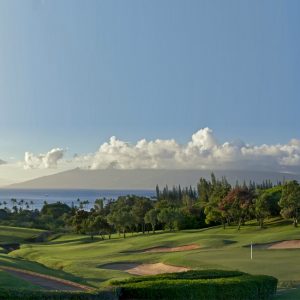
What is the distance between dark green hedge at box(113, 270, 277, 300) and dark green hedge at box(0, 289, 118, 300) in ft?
6.95

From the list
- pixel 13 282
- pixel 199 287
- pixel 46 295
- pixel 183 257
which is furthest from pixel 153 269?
pixel 46 295

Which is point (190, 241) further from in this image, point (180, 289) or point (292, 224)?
point (180, 289)

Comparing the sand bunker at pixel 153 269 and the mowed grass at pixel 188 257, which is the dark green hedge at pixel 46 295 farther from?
the sand bunker at pixel 153 269

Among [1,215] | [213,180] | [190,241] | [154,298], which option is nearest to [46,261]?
[190,241]

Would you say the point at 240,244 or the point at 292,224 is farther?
the point at 292,224

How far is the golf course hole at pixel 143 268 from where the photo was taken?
39.6 m

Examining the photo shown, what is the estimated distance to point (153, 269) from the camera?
1651 inches

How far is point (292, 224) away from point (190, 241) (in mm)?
24790

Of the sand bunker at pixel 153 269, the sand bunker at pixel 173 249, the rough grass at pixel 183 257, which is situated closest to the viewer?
the rough grass at pixel 183 257

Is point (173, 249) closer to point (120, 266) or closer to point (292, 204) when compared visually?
point (120, 266)

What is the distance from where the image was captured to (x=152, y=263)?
44875 mm

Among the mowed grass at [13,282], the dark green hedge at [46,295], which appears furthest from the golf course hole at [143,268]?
the dark green hedge at [46,295]

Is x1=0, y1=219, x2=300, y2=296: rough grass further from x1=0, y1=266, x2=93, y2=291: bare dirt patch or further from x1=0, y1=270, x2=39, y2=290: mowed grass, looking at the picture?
x1=0, y1=270, x2=39, y2=290: mowed grass

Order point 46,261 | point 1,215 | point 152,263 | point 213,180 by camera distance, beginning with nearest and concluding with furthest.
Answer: point 152,263 → point 46,261 → point 1,215 → point 213,180
